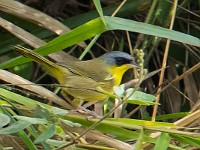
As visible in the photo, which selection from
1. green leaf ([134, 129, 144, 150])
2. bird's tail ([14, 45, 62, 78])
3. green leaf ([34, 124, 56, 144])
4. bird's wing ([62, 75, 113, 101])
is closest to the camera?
green leaf ([34, 124, 56, 144])

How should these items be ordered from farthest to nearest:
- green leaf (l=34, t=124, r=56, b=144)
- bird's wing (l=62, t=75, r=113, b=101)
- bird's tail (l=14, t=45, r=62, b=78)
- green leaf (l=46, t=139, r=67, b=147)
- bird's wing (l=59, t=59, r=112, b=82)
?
bird's wing (l=59, t=59, r=112, b=82) → bird's wing (l=62, t=75, r=113, b=101) → bird's tail (l=14, t=45, r=62, b=78) → green leaf (l=46, t=139, r=67, b=147) → green leaf (l=34, t=124, r=56, b=144)

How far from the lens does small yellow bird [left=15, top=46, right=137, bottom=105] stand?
259 cm

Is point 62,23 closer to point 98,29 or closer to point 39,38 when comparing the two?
point 39,38

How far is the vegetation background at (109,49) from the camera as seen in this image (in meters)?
1.95

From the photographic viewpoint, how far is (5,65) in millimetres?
2395

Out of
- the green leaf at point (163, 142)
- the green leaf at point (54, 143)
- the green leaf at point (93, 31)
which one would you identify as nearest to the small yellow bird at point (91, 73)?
the green leaf at point (93, 31)

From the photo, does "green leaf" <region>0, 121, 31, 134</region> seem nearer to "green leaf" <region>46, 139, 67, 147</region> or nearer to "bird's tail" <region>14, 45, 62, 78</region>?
"green leaf" <region>46, 139, 67, 147</region>

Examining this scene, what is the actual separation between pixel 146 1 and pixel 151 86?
0.46 metres

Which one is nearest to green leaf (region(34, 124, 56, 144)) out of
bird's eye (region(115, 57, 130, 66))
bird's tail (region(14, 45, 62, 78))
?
bird's tail (region(14, 45, 62, 78))

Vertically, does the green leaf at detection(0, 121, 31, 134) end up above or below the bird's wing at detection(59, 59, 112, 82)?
above

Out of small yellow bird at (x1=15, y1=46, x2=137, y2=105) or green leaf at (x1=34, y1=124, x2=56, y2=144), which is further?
small yellow bird at (x1=15, y1=46, x2=137, y2=105)

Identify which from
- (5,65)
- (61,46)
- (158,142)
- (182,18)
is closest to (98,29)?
(61,46)

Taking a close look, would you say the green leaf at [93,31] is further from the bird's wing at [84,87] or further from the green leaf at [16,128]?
the green leaf at [16,128]

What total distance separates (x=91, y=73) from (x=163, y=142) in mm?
917
